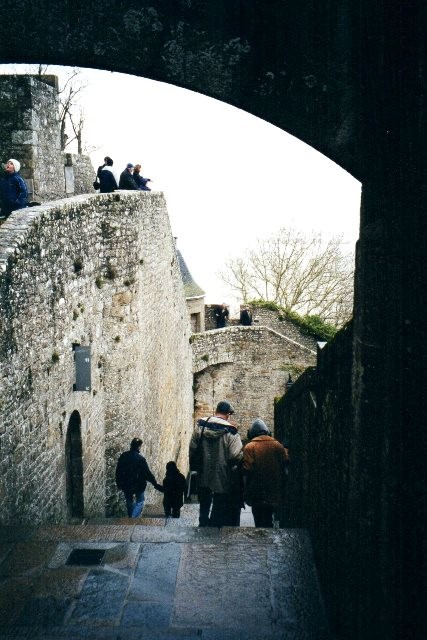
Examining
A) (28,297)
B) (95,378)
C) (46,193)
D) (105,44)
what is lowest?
(95,378)

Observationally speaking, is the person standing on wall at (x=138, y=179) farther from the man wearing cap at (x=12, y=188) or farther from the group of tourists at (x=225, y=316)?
the group of tourists at (x=225, y=316)

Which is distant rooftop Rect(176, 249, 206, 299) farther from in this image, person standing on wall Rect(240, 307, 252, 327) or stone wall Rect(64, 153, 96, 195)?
stone wall Rect(64, 153, 96, 195)

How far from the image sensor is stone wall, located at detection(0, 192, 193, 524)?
21.3 ft

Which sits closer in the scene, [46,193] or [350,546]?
[350,546]

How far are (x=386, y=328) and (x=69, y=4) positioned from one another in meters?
2.15

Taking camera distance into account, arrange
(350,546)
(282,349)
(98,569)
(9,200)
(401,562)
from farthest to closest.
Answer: (282,349) < (9,200) < (98,569) < (350,546) < (401,562)

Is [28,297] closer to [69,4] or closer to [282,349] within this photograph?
[69,4]

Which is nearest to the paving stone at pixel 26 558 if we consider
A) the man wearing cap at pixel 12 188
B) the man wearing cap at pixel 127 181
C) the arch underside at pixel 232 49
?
the arch underside at pixel 232 49

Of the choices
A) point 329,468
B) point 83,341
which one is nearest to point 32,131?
point 83,341

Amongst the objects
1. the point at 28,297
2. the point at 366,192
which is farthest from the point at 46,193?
the point at 366,192

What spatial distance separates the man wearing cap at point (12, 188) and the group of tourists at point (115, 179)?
8.68ft

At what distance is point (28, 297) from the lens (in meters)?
6.83

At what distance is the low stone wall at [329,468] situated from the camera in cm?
427

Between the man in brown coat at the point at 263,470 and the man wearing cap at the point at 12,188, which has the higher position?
the man wearing cap at the point at 12,188
